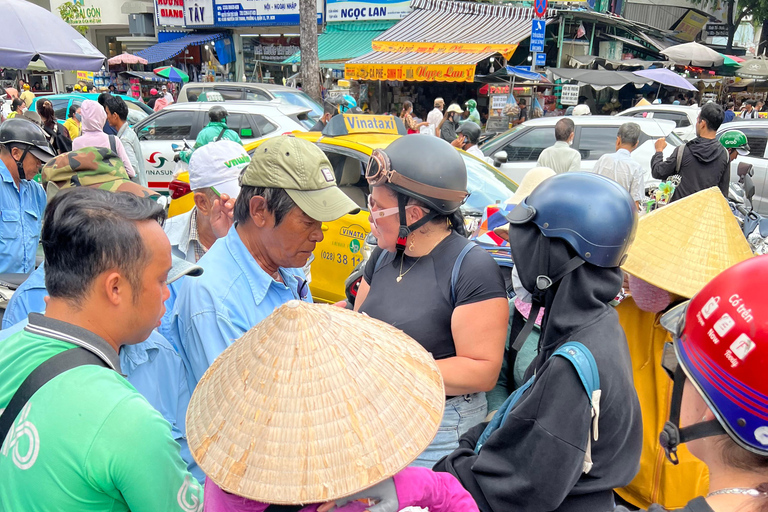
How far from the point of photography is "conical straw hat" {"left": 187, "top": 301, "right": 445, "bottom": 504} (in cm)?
103

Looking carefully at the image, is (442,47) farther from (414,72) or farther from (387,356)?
(387,356)

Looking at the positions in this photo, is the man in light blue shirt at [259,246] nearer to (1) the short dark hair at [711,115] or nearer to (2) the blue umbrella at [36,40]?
(2) the blue umbrella at [36,40]

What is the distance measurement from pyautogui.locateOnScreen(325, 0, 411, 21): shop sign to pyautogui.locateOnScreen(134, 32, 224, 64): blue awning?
6.33 m

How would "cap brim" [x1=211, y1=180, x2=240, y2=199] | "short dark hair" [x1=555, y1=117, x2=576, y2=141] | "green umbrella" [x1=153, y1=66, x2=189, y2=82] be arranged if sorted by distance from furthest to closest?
"green umbrella" [x1=153, y1=66, x2=189, y2=82] < "short dark hair" [x1=555, y1=117, x2=576, y2=141] < "cap brim" [x1=211, y1=180, x2=240, y2=199]

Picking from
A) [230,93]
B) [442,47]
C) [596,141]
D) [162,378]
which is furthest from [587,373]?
[442,47]

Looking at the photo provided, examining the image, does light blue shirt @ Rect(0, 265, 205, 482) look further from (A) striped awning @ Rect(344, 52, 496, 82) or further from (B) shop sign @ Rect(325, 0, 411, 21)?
(B) shop sign @ Rect(325, 0, 411, 21)

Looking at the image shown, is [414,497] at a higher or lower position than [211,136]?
lower

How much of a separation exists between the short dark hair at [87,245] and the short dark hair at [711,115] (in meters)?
6.25

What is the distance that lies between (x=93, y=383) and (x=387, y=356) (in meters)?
0.64

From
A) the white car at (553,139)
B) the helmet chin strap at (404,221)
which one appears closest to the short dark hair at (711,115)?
the white car at (553,139)

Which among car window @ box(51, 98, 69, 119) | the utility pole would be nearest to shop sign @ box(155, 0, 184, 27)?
car window @ box(51, 98, 69, 119)

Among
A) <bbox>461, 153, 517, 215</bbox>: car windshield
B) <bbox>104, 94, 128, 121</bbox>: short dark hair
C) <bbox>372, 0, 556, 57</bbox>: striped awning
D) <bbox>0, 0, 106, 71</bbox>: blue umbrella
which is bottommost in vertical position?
<bbox>461, 153, 517, 215</bbox>: car windshield

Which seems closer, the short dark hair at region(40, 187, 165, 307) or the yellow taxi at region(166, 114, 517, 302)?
the short dark hair at region(40, 187, 165, 307)

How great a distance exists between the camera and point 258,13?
2491 centimetres
